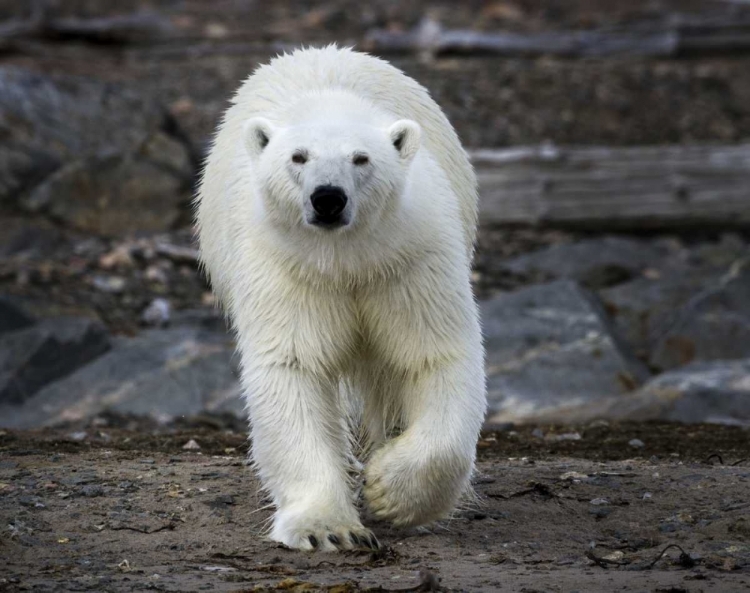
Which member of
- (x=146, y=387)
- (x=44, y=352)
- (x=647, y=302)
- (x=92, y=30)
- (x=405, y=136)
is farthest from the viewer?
(x=92, y=30)

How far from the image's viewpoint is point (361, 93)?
16.3ft

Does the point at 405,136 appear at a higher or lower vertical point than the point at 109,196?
higher

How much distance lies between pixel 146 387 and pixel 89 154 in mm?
4086

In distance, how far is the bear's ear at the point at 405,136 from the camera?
4.34 m

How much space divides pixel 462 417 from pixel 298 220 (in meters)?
0.88

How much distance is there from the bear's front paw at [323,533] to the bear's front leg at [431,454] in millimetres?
173

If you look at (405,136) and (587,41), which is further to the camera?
(587,41)

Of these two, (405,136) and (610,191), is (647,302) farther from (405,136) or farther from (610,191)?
(405,136)

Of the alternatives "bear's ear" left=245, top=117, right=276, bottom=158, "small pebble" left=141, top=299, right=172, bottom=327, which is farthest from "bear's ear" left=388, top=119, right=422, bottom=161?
"small pebble" left=141, top=299, right=172, bottom=327

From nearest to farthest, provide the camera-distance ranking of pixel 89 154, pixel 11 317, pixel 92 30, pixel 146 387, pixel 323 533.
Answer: pixel 323 533
pixel 146 387
pixel 11 317
pixel 89 154
pixel 92 30

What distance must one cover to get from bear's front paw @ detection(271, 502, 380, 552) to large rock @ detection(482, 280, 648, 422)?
3.51m

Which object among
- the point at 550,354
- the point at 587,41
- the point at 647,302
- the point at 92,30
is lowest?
the point at 647,302

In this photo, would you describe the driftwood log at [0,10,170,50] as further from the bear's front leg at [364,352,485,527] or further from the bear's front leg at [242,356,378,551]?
the bear's front leg at [364,352,485,527]

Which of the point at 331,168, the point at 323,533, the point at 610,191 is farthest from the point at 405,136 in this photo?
the point at 610,191
